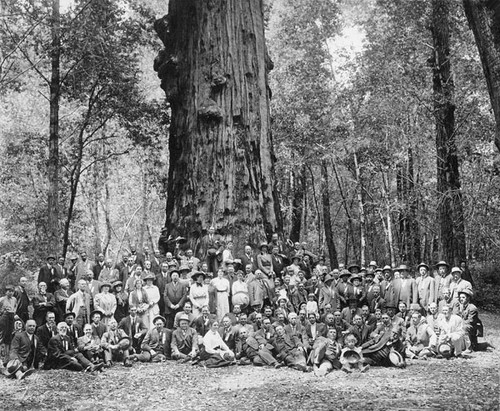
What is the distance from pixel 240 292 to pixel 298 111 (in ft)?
48.4

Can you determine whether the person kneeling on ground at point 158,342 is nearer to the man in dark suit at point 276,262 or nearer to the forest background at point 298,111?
the man in dark suit at point 276,262

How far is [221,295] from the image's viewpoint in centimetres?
1133

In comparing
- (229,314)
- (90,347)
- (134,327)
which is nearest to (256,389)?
(229,314)

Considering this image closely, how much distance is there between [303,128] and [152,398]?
60.2ft

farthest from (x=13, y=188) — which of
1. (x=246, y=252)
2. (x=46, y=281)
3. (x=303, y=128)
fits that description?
(x=246, y=252)

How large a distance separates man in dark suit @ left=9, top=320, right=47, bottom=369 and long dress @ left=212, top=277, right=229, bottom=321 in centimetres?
333

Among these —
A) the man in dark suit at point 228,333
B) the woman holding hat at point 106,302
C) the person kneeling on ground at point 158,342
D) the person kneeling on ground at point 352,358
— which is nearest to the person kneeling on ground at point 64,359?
the person kneeling on ground at point 158,342

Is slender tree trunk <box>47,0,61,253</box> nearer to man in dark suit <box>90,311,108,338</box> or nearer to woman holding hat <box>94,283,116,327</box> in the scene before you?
woman holding hat <box>94,283,116,327</box>

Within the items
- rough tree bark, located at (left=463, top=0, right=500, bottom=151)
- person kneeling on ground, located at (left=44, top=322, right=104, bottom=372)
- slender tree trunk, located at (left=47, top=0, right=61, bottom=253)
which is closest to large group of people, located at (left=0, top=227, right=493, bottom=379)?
person kneeling on ground, located at (left=44, top=322, right=104, bottom=372)

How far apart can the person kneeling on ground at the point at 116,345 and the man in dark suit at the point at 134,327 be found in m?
0.37

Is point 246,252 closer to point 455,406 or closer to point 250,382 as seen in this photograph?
point 250,382

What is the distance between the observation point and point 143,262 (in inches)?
483

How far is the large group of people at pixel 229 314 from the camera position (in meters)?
9.65

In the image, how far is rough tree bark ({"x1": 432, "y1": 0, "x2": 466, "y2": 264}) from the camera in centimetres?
1670
